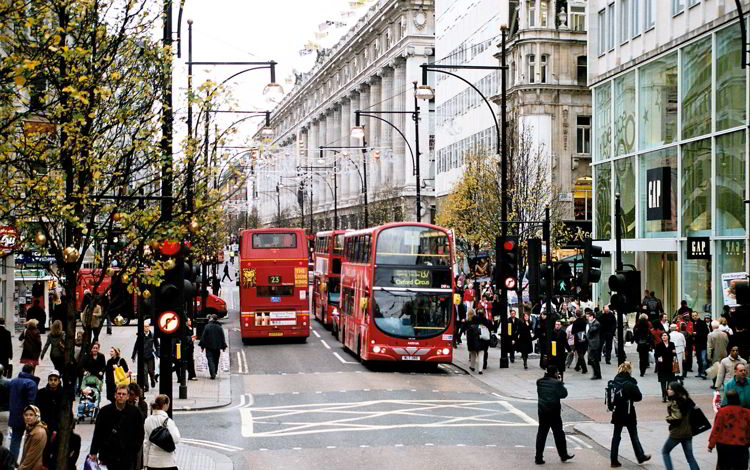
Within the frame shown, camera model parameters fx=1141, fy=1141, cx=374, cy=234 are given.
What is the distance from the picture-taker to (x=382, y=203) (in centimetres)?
8394

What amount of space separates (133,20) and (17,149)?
301cm

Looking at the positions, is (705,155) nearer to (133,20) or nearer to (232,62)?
(232,62)

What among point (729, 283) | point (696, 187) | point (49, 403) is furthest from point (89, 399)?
point (696, 187)

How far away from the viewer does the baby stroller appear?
21.7 meters

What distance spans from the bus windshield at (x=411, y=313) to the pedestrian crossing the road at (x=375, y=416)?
529 centimetres

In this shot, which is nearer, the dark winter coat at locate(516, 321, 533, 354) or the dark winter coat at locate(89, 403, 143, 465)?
the dark winter coat at locate(89, 403, 143, 465)

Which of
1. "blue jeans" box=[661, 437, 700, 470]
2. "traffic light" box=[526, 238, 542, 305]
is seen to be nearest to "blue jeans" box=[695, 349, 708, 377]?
"traffic light" box=[526, 238, 542, 305]

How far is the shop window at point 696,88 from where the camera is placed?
121 ft

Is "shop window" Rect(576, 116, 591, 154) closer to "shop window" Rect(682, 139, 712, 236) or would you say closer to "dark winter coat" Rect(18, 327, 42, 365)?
"shop window" Rect(682, 139, 712, 236)

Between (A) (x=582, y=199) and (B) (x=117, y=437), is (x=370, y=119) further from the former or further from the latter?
(B) (x=117, y=437)

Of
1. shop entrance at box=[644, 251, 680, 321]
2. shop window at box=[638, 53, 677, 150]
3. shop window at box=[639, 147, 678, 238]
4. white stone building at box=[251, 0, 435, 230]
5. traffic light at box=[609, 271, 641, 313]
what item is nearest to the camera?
traffic light at box=[609, 271, 641, 313]

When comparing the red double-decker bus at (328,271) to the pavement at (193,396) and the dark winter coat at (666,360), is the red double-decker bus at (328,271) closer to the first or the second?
the pavement at (193,396)

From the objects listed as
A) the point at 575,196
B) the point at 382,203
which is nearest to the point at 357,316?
the point at 575,196

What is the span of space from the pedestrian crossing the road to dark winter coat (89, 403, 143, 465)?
710 centimetres
